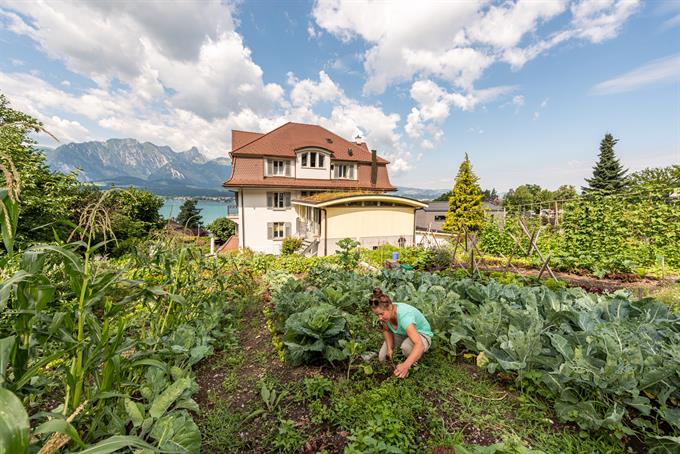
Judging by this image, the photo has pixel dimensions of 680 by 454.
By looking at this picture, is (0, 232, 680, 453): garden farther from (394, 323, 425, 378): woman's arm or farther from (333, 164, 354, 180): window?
(333, 164, 354, 180): window

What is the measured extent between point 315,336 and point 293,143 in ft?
63.7

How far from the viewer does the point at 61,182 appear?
9.52 m

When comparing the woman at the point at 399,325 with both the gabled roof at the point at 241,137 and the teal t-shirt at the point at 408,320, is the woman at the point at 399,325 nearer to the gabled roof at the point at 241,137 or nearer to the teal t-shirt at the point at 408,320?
the teal t-shirt at the point at 408,320

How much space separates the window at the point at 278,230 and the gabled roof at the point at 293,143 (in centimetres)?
484

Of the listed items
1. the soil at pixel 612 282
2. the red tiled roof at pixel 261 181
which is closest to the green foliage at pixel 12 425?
the soil at pixel 612 282

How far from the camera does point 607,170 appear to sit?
37.8 m

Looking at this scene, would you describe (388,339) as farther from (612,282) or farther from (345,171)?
(345,171)

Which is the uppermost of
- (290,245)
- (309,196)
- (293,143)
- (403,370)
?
(293,143)

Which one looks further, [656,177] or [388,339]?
[656,177]

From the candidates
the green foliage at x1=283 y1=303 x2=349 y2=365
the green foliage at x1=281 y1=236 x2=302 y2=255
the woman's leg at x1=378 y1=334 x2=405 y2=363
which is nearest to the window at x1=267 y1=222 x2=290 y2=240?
the green foliage at x1=281 y1=236 x2=302 y2=255

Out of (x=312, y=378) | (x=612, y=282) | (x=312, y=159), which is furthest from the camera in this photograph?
(x=312, y=159)

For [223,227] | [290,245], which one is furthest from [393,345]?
[223,227]

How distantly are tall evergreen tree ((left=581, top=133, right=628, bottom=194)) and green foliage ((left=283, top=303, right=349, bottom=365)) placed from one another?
48.0m

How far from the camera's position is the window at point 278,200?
18.8 m
